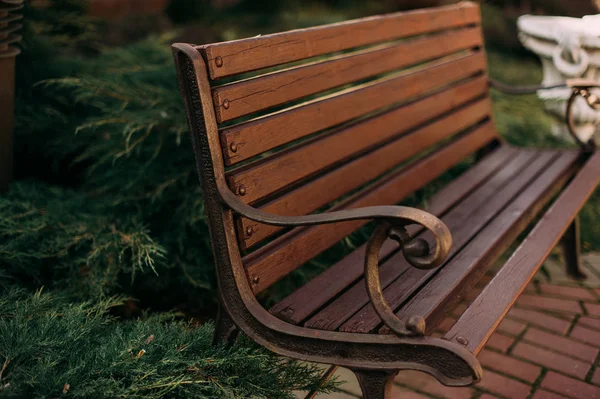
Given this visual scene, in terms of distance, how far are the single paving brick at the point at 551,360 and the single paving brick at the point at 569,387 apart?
0.17ft

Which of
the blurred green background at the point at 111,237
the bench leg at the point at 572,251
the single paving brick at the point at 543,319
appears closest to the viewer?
the blurred green background at the point at 111,237

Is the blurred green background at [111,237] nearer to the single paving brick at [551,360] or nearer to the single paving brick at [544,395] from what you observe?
the single paving brick at [551,360]

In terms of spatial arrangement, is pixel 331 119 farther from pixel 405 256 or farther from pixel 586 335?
pixel 586 335

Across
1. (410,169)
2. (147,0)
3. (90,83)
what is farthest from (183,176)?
(147,0)

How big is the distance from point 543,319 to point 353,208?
151cm

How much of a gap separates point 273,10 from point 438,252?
6749 millimetres

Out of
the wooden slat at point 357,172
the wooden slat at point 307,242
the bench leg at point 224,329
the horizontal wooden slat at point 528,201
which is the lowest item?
the horizontal wooden slat at point 528,201

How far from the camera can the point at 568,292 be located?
10.7 ft

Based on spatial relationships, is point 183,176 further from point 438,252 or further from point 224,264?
point 438,252

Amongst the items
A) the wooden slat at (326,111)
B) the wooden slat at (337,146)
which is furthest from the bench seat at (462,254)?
the wooden slat at (326,111)

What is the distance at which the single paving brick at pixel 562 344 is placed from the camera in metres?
2.72

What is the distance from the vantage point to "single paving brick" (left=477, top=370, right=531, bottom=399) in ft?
8.05

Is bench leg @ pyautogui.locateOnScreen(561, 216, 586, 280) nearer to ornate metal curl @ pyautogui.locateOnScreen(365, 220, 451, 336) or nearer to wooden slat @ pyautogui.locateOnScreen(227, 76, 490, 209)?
wooden slat @ pyautogui.locateOnScreen(227, 76, 490, 209)

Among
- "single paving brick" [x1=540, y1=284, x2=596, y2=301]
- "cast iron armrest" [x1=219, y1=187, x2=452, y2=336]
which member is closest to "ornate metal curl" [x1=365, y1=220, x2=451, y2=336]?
"cast iron armrest" [x1=219, y1=187, x2=452, y2=336]
